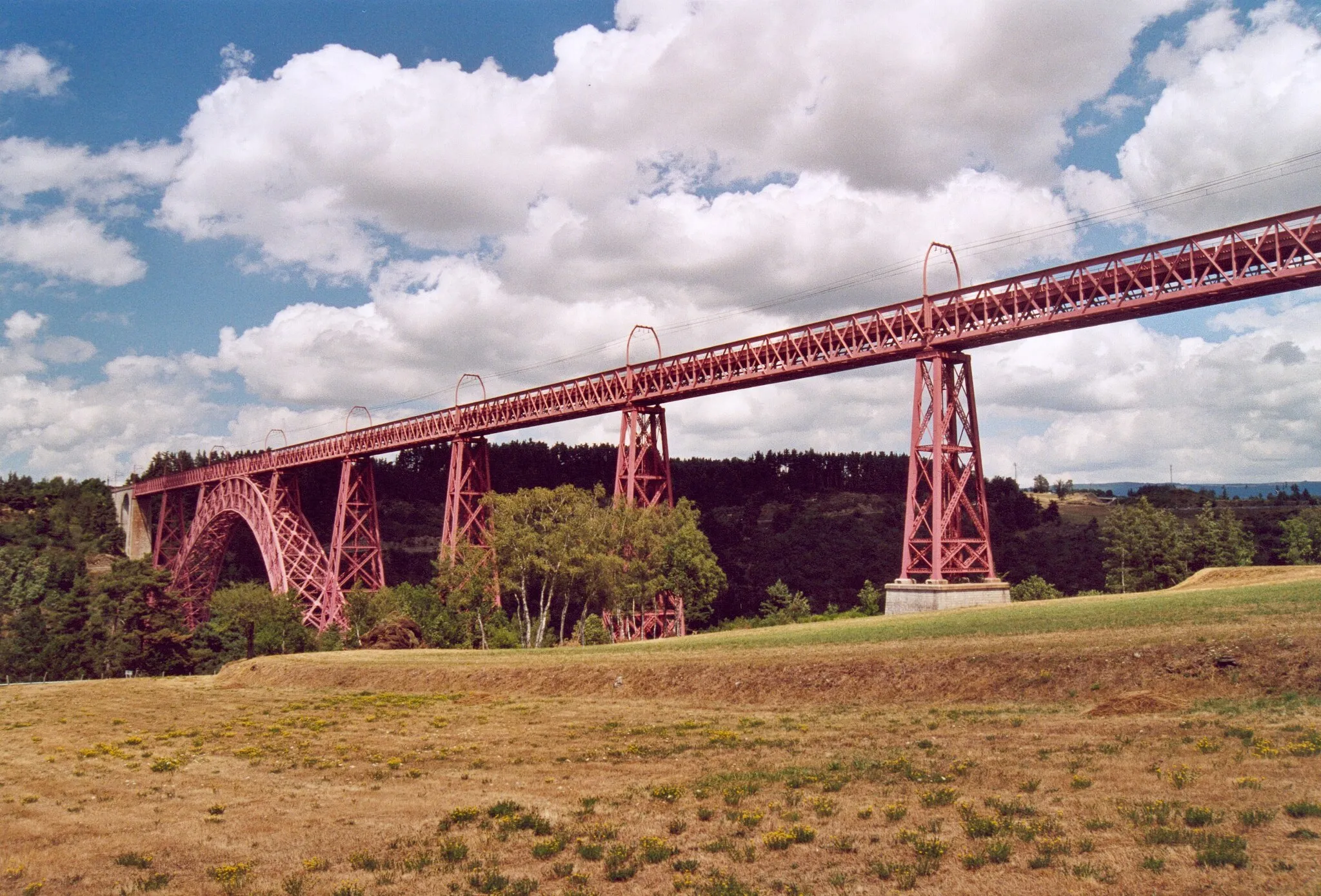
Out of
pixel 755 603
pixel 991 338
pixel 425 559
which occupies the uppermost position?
pixel 991 338

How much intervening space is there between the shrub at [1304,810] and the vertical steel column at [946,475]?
2521 cm

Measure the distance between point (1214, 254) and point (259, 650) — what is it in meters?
59.8

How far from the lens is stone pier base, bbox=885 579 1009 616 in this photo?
33531 mm

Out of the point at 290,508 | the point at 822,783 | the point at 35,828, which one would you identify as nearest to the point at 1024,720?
the point at 822,783

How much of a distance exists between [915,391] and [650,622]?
20.3 metres

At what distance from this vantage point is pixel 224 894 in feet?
30.8

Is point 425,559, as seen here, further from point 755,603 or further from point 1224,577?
point 1224,577

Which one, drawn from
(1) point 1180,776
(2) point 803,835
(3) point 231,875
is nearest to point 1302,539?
(1) point 1180,776

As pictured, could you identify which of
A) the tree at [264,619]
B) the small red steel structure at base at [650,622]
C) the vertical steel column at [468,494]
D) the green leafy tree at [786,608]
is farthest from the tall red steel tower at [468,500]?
the green leafy tree at [786,608]

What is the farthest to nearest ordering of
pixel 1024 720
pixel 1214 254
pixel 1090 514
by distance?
pixel 1090 514 < pixel 1214 254 < pixel 1024 720

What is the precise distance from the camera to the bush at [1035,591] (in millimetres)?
56281

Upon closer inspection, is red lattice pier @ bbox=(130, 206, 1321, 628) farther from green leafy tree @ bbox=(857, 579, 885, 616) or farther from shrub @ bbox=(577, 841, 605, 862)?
shrub @ bbox=(577, 841, 605, 862)

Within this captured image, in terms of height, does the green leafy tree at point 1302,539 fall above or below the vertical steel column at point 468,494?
below

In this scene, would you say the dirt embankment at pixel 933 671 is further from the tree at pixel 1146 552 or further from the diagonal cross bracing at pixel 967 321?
the tree at pixel 1146 552
